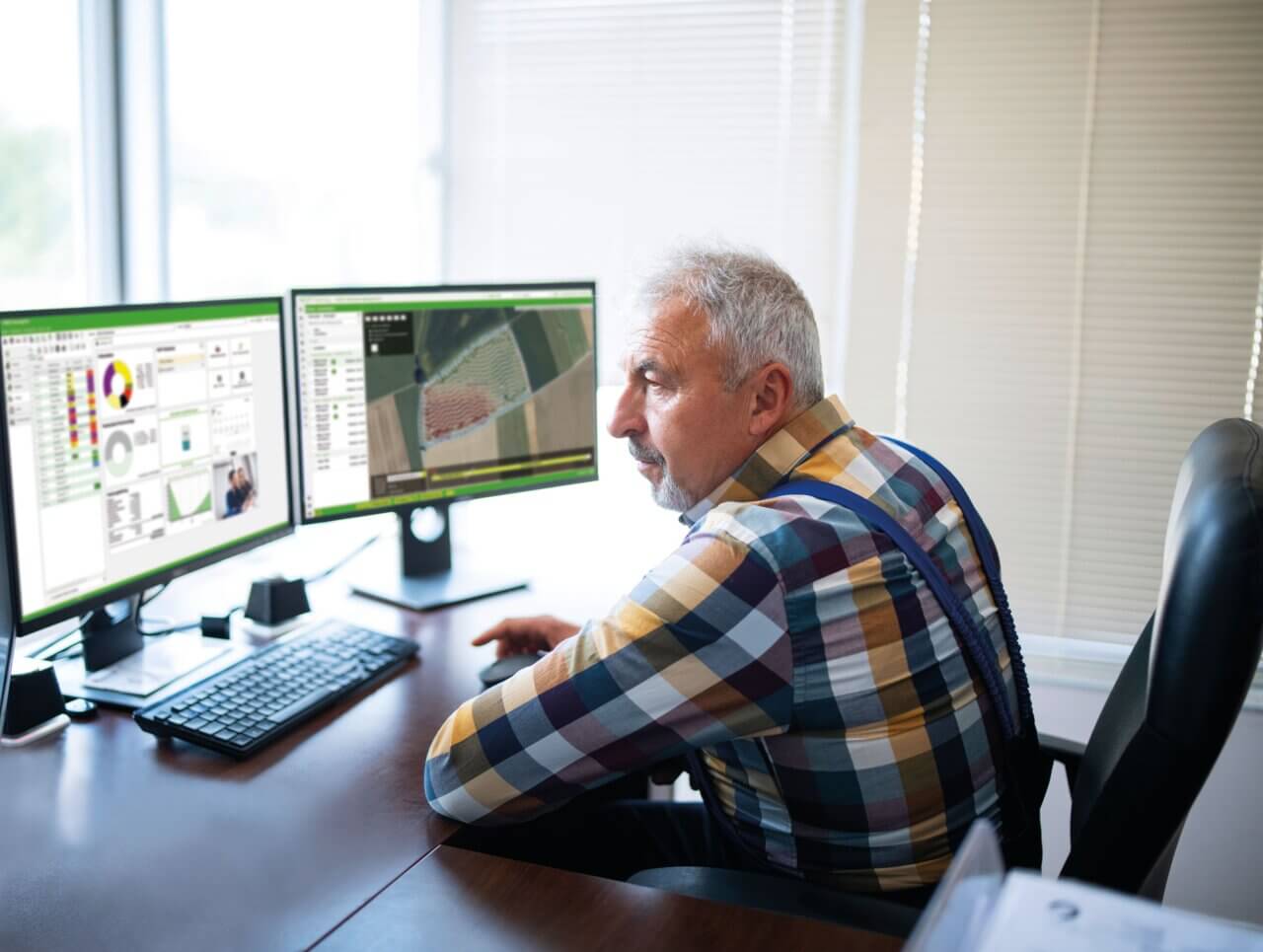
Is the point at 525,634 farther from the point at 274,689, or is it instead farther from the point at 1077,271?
the point at 1077,271

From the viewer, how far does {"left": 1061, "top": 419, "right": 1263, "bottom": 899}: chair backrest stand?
0.98 m

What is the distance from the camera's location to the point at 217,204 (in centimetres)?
269

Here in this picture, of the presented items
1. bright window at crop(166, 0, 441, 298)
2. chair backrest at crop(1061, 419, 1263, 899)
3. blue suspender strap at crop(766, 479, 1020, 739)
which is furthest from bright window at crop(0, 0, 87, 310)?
chair backrest at crop(1061, 419, 1263, 899)

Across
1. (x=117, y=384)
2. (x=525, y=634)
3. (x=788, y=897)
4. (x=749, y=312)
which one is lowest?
(x=788, y=897)

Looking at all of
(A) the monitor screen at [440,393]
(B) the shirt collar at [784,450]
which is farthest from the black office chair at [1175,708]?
(A) the monitor screen at [440,393]

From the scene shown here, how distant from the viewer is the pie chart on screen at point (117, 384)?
152 centimetres

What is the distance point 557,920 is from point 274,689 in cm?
65

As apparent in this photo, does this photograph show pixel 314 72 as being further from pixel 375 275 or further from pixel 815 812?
pixel 815 812

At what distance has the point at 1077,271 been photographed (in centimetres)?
222

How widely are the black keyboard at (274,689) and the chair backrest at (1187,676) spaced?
36.6 inches

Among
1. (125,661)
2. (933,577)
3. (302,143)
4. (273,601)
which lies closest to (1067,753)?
(933,577)

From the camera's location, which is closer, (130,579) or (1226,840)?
(130,579)

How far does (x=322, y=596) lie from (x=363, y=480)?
0.22 meters

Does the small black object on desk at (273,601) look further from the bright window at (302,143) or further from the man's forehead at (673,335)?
the bright window at (302,143)
